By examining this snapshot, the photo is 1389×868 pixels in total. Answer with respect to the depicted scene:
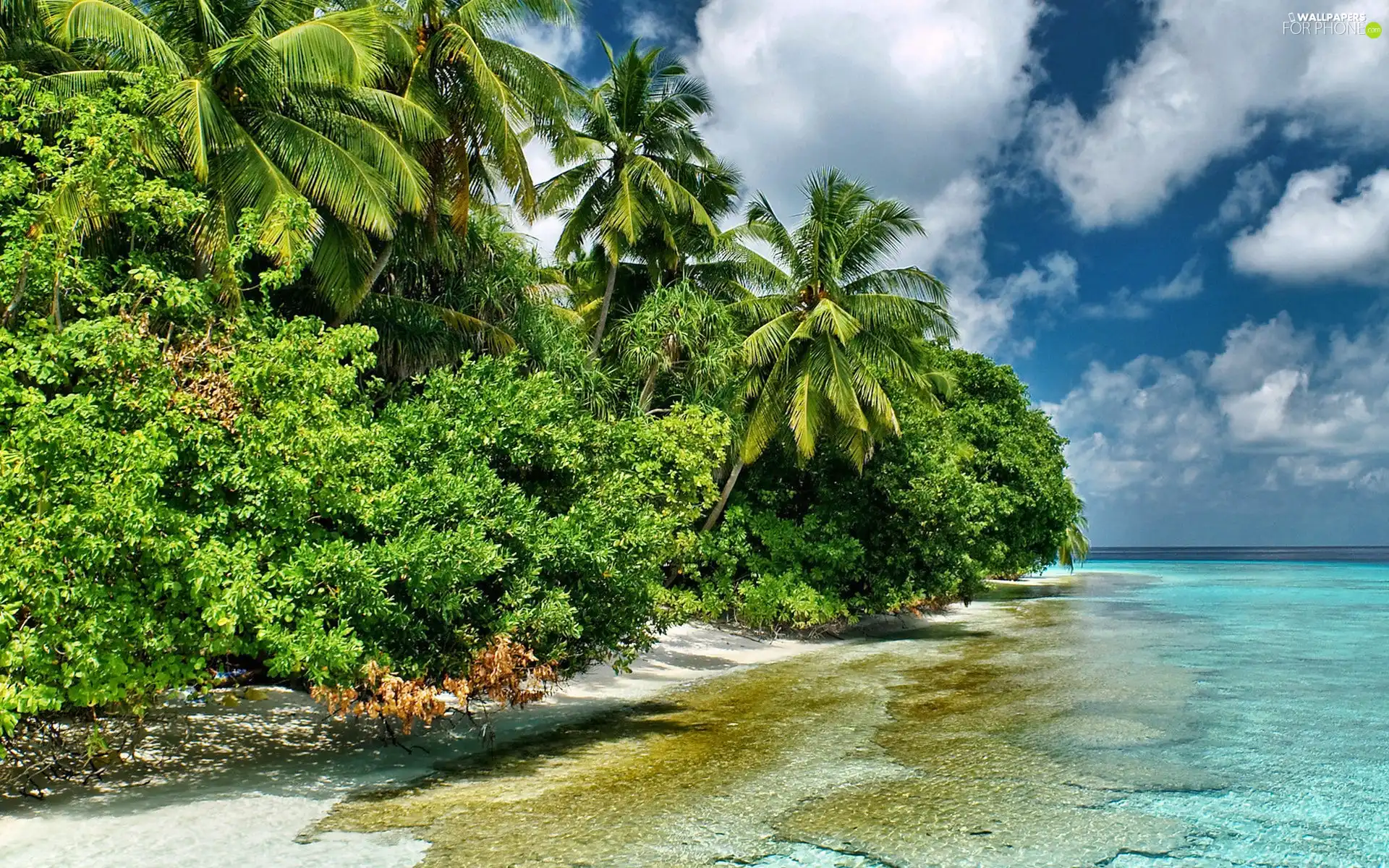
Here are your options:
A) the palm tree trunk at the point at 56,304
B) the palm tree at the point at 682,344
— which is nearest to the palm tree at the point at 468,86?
the palm tree at the point at 682,344

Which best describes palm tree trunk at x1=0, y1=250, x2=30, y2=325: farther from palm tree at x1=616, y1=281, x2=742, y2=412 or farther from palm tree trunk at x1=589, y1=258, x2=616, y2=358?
palm tree trunk at x1=589, y1=258, x2=616, y2=358

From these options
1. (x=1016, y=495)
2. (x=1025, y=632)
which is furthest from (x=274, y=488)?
(x=1016, y=495)

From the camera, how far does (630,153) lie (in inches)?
830

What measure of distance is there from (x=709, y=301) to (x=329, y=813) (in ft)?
45.2

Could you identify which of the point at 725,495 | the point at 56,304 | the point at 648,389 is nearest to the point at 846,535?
the point at 725,495

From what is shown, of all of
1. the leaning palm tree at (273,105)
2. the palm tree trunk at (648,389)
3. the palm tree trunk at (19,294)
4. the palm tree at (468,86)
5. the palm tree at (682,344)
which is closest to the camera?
the palm tree trunk at (19,294)

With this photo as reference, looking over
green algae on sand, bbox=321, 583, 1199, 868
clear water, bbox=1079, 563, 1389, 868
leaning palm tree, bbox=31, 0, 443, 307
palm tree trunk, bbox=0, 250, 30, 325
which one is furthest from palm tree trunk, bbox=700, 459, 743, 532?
palm tree trunk, bbox=0, 250, 30, 325

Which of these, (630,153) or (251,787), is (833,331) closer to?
(630,153)

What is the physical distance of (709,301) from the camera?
1964 cm

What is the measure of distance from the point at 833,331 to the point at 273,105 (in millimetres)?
11122

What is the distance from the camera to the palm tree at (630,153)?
20.5 m

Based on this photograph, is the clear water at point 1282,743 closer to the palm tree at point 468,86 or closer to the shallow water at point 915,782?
the shallow water at point 915,782

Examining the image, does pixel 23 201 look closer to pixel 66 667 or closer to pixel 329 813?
pixel 66 667

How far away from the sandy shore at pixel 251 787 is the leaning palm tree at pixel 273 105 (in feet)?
16.1
